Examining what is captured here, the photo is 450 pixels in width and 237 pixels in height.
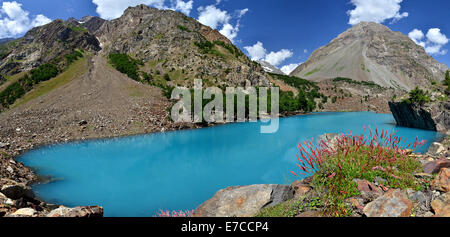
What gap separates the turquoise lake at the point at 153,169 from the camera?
569 inches

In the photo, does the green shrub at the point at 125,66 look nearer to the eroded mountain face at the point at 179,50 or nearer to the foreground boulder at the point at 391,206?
the eroded mountain face at the point at 179,50

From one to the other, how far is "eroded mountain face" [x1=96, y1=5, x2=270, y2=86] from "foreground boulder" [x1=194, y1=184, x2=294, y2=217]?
73.4 metres

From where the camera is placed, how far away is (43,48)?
10275 centimetres

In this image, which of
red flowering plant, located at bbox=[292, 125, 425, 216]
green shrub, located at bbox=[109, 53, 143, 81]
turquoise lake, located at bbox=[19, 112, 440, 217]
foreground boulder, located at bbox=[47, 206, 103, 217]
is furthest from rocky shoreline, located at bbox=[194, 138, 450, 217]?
green shrub, located at bbox=[109, 53, 143, 81]

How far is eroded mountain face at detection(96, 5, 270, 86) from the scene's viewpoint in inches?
3364

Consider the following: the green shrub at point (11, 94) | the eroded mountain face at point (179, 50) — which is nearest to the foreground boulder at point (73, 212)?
the green shrub at point (11, 94)

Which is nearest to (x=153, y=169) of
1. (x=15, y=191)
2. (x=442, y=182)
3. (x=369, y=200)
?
(x=15, y=191)

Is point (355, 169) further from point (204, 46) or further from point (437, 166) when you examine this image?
point (204, 46)

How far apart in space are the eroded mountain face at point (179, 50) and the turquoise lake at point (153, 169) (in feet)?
173

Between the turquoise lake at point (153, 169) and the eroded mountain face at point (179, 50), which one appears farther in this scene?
the eroded mountain face at point (179, 50)

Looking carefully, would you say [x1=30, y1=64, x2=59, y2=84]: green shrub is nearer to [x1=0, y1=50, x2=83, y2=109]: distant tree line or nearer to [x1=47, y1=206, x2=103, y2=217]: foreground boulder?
[x1=0, y1=50, x2=83, y2=109]: distant tree line

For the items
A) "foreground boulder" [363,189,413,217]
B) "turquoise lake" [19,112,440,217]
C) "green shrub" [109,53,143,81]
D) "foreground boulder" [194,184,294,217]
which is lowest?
"turquoise lake" [19,112,440,217]
